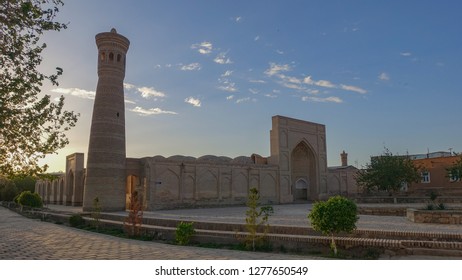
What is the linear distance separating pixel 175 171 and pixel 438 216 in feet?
53.4

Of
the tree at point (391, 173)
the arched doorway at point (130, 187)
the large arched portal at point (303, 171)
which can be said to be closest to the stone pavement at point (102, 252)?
the arched doorway at point (130, 187)

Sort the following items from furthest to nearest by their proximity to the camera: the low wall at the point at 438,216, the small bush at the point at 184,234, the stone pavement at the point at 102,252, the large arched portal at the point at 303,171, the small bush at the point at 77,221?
the large arched portal at the point at 303,171 → the small bush at the point at 77,221 → the low wall at the point at 438,216 → the small bush at the point at 184,234 → the stone pavement at the point at 102,252

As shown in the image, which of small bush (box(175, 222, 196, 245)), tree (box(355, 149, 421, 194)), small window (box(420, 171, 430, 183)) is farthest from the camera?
small window (box(420, 171, 430, 183))

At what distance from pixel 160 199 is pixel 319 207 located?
17.1 m

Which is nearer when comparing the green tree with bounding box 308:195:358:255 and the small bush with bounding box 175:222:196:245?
the green tree with bounding box 308:195:358:255

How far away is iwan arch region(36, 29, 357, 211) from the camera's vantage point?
21.9 m

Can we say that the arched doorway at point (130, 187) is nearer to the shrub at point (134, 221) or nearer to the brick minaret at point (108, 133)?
the brick minaret at point (108, 133)

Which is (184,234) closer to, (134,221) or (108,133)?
(134,221)

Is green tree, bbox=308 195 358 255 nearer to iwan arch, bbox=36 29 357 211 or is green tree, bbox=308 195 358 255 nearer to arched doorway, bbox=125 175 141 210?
iwan arch, bbox=36 29 357 211

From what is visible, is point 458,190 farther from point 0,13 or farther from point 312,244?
point 0,13

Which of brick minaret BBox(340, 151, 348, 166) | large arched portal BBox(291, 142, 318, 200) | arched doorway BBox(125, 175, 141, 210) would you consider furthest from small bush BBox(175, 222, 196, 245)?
brick minaret BBox(340, 151, 348, 166)

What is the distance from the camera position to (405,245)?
7117mm

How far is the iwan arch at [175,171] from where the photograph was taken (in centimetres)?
2189
